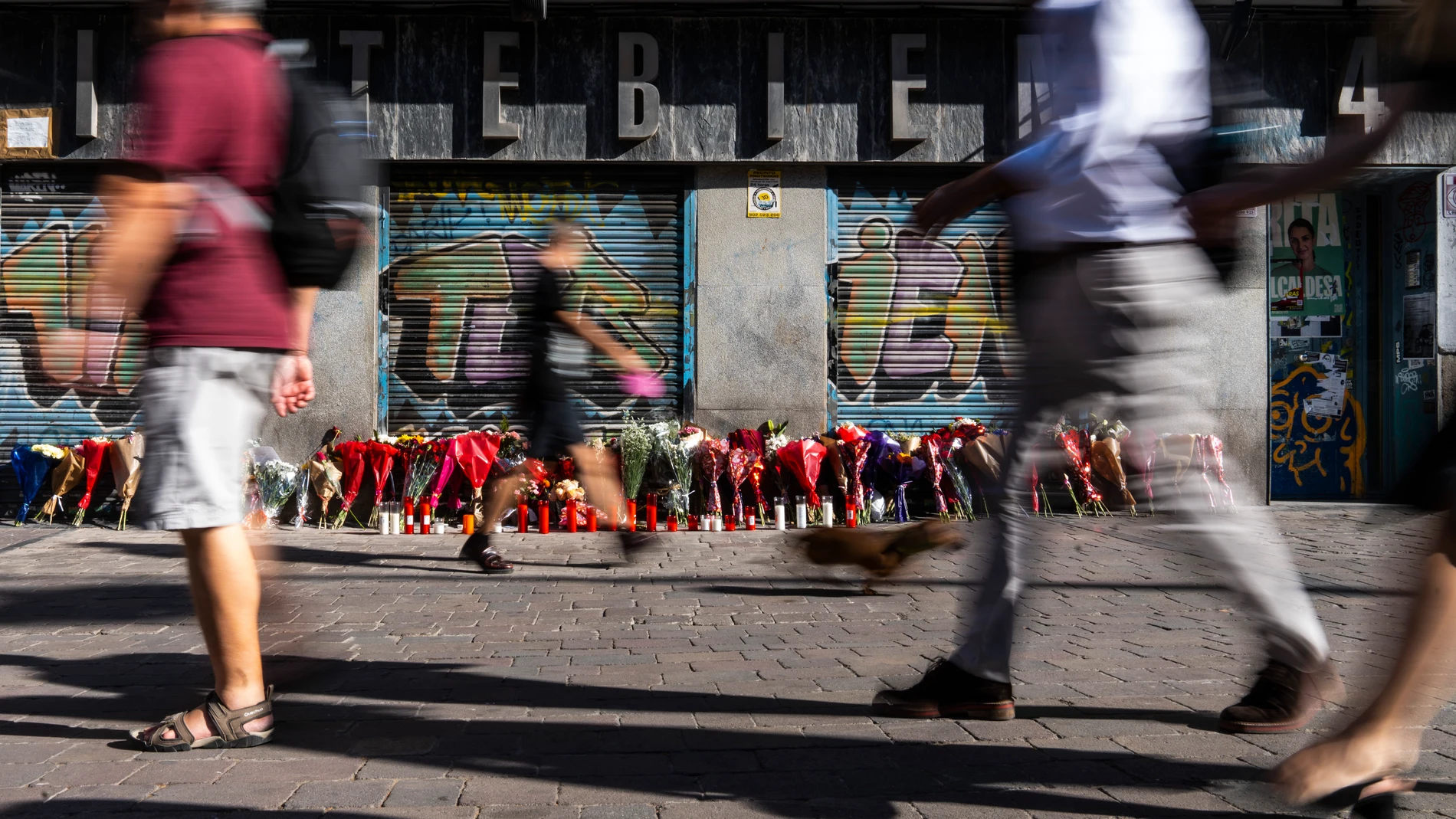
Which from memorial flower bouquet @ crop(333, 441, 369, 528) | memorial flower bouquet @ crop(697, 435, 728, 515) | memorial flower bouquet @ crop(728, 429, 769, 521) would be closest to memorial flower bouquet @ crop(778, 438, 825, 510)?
memorial flower bouquet @ crop(728, 429, 769, 521)

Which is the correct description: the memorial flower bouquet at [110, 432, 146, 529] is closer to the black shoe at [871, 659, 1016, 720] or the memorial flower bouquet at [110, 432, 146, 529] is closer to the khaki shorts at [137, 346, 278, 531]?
the khaki shorts at [137, 346, 278, 531]

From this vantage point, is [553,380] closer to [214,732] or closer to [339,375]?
[214,732]

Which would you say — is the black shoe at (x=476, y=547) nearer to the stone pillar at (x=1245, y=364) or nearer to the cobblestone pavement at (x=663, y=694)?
the cobblestone pavement at (x=663, y=694)

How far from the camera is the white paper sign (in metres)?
10.1

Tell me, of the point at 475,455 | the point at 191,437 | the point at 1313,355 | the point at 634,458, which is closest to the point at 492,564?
the point at 475,455

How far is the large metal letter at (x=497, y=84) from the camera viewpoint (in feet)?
33.5

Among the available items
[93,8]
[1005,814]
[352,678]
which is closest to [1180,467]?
[1005,814]

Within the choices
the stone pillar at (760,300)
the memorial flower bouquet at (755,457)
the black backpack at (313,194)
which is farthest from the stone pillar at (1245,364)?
the black backpack at (313,194)

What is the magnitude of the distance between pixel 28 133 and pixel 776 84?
6591 mm

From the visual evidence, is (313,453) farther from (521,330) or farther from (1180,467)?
(1180,467)

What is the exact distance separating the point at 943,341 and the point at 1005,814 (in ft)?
27.5

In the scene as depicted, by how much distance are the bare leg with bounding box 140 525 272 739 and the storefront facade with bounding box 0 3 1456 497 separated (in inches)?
287

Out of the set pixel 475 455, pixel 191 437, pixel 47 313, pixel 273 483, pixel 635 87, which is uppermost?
pixel 635 87

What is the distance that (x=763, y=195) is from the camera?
10453mm
